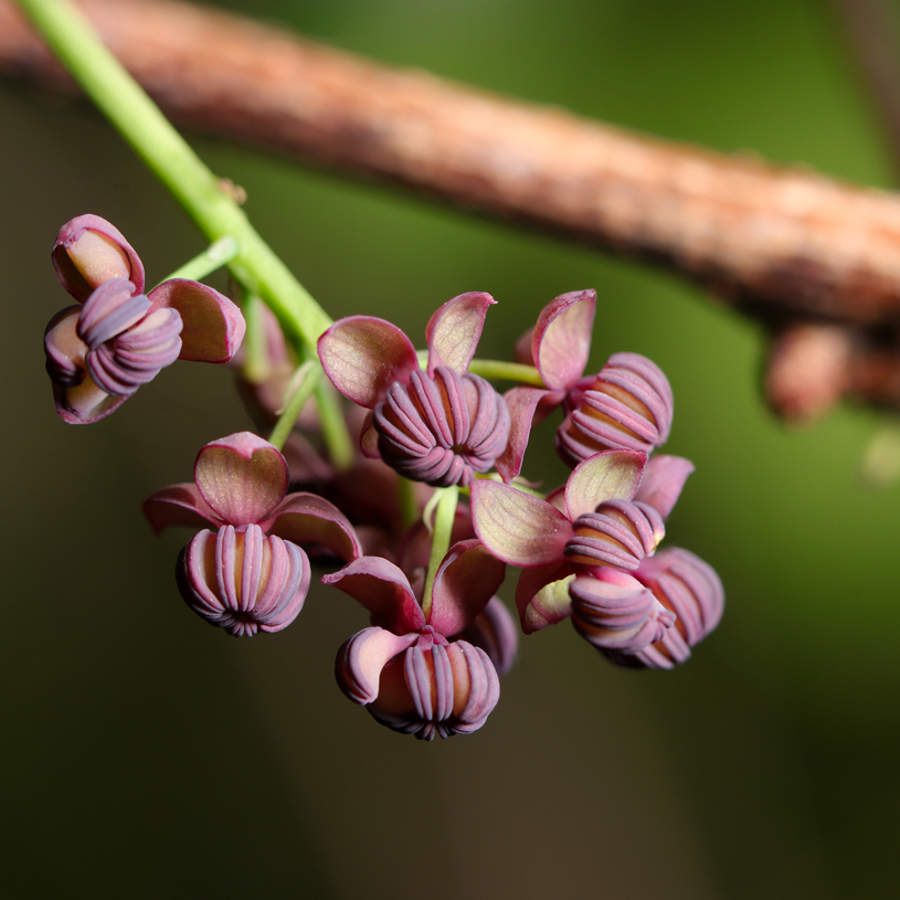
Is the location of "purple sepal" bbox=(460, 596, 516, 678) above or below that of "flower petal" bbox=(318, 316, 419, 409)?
below

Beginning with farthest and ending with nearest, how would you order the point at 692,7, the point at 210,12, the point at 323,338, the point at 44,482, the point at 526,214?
the point at 44,482 < the point at 692,7 < the point at 210,12 < the point at 526,214 < the point at 323,338

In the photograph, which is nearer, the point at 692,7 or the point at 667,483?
the point at 667,483

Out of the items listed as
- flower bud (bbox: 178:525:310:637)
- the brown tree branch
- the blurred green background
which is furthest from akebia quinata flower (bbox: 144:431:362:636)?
the blurred green background

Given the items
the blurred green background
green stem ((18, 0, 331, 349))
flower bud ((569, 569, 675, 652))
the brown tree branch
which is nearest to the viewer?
flower bud ((569, 569, 675, 652))

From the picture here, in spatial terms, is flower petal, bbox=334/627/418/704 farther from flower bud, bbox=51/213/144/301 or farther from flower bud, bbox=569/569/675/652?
flower bud, bbox=51/213/144/301

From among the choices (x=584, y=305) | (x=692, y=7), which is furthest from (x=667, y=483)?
(x=692, y=7)

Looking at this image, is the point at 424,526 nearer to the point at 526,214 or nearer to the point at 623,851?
the point at 526,214

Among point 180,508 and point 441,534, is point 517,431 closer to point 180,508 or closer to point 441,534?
point 441,534
